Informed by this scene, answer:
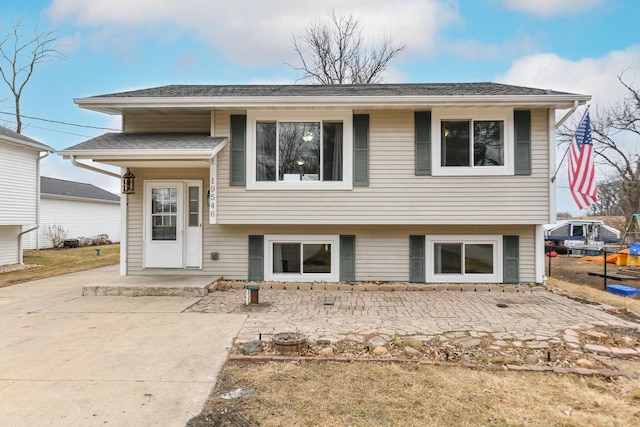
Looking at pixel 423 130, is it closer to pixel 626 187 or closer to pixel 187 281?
pixel 187 281

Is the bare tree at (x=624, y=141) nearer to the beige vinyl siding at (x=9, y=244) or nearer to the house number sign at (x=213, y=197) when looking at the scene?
the house number sign at (x=213, y=197)

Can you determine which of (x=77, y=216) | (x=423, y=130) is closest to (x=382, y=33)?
(x=423, y=130)

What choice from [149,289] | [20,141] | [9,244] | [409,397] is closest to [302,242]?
[149,289]

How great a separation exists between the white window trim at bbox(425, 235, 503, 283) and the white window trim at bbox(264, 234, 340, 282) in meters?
1.91

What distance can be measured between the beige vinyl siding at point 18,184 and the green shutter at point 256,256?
9.22 meters

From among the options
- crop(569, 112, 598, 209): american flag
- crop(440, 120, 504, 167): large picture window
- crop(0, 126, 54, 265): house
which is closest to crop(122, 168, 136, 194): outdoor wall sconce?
crop(0, 126, 54, 265): house

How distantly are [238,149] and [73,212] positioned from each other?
62.7 feet

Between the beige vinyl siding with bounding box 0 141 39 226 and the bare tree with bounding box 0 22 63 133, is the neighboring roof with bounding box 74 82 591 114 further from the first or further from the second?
the bare tree with bounding box 0 22 63 133

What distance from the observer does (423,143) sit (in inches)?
273

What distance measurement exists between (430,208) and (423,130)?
1584mm

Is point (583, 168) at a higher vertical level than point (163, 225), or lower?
higher

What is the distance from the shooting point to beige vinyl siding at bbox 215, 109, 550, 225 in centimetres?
680

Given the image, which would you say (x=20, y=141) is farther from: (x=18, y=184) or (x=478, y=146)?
(x=478, y=146)

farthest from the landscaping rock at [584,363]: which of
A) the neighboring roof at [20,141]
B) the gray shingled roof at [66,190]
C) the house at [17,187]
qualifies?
the gray shingled roof at [66,190]
